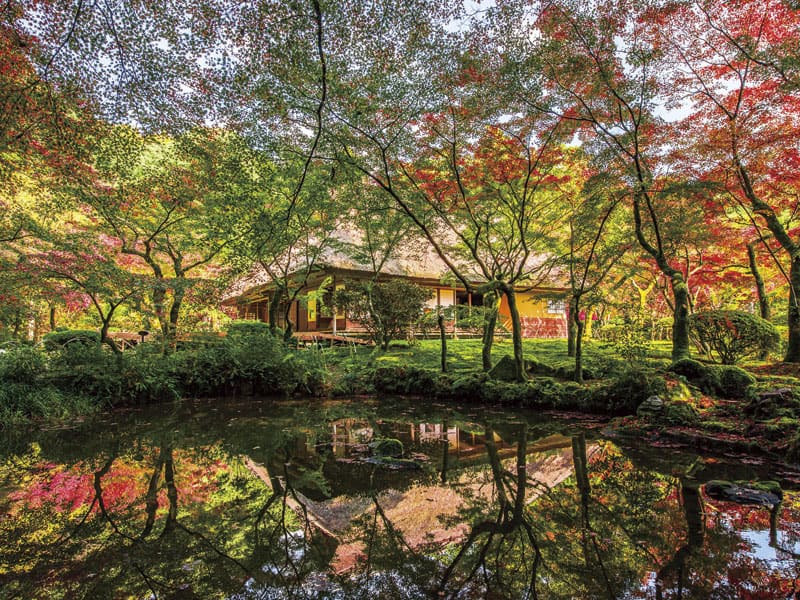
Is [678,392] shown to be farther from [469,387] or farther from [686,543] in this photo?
[686,543]

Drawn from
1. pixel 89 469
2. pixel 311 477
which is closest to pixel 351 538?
pixel 311 477

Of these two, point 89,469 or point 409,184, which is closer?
point 89,469

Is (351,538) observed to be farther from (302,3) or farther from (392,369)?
(392,369)

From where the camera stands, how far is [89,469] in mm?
3627

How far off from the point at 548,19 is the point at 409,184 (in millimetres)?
3369

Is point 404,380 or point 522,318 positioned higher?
point 522,318

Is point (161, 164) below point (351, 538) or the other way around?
the other way around

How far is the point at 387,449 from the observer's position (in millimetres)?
4027

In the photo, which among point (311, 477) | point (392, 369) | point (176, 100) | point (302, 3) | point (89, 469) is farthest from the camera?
point (392, 369)

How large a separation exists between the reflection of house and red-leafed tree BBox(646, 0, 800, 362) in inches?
198

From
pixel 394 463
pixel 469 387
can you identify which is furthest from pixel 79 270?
pixel 469 387

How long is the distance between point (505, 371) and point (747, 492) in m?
4.79

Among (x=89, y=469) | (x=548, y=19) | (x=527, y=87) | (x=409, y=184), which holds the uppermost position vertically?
(x=548, y=19)

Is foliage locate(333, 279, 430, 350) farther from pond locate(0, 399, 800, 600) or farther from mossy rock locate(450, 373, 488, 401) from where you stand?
pond locate(0, 399, 800, 600)
